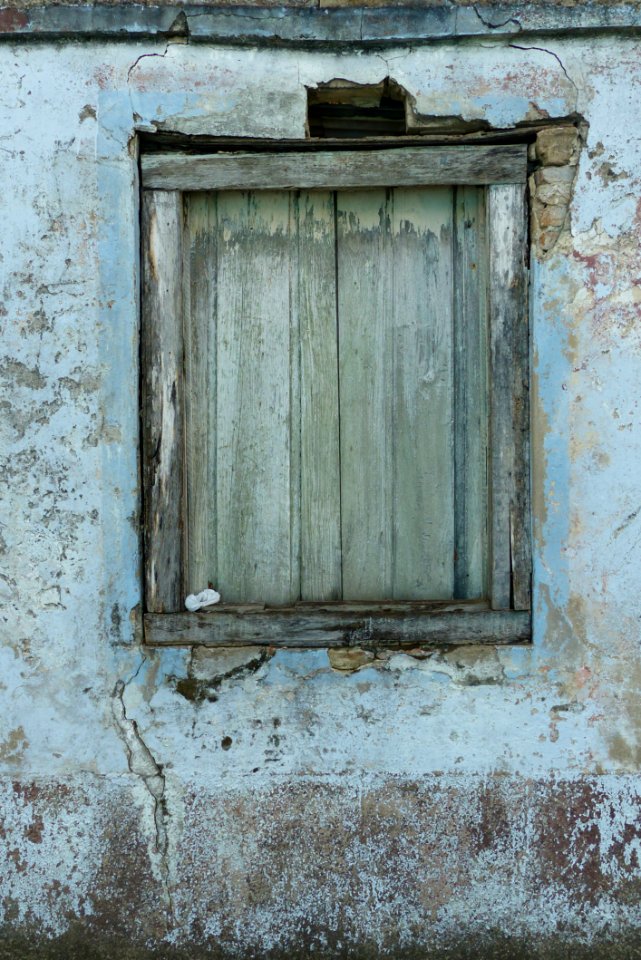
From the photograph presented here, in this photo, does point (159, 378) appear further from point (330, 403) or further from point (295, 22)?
point (295, 22)

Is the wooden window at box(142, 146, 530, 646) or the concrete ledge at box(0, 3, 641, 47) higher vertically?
the concrete ledge at box(0, 3, 641, 47)

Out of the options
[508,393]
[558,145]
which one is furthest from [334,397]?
[558,145]

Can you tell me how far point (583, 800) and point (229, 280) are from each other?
1793 mm

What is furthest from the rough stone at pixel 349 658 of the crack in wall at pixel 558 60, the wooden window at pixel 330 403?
the crack in wall at pixel 558 60

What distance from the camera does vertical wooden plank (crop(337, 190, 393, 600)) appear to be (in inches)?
102

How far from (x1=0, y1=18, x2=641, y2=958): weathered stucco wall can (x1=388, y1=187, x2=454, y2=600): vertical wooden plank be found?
254 millimetres

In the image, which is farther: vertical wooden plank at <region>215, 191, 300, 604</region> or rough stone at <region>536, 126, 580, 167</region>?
vertical wooden plank at <region>215, 191, 300, 604</region>

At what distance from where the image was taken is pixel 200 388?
2.62 metres

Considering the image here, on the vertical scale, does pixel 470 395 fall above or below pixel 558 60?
below

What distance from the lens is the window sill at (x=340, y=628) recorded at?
2.50 m

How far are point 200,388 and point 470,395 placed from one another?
2.60 ft

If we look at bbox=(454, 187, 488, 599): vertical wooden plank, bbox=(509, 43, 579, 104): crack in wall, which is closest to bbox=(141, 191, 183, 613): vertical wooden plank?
bbox=(454, 187, 488, 599): vertical wooden plank

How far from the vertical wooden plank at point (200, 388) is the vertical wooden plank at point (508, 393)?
0.81 meters

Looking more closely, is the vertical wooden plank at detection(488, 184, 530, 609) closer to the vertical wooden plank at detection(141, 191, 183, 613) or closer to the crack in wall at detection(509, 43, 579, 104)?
the crack in wall at detection(509, 43, 579, 104)
